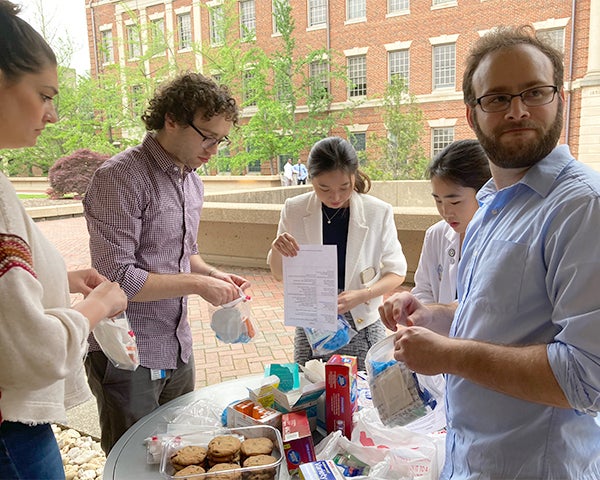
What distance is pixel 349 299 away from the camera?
2295 mm

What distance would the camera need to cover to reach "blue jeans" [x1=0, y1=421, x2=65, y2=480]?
113 centimetres

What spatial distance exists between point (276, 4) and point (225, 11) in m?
2.16

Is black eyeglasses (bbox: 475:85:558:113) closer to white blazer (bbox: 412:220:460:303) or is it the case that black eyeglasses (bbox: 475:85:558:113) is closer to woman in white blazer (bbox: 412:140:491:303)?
woman in white blazer (bbox: 412:140:491:303)

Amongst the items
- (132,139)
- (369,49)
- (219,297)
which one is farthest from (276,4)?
(219,297)

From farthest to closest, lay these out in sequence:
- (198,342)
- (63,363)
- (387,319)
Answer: (198,342)
(387,319)
(63,363)

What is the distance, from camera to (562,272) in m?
0.98

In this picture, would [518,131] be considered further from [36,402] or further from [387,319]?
[36,402]

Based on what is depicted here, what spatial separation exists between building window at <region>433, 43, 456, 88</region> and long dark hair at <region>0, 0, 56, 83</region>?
→ 1998 centimetres

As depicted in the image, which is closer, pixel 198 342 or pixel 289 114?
pixel 198 342

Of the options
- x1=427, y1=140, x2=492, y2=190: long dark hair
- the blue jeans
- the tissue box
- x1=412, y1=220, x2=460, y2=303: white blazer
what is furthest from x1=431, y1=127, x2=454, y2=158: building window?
the blue jeans

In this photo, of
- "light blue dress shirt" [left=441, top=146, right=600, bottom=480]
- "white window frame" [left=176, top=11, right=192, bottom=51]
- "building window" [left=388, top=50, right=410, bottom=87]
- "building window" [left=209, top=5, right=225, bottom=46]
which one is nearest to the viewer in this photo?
"light blue dress shirt" [left=441, top=146, right=600, bottom=480]

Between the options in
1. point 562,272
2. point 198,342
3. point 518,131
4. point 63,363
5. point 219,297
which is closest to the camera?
point 562,272

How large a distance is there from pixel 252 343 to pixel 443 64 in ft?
59.2

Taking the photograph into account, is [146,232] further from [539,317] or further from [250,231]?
[250,231]
